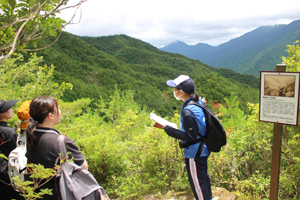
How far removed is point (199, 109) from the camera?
6.48 ft

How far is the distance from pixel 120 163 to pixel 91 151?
0.52 m

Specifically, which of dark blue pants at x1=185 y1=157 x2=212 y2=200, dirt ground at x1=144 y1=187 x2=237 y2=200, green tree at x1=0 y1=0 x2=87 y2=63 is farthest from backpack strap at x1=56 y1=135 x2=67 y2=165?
dirt ground at x1=144 y1=187 x2=237 y2=200

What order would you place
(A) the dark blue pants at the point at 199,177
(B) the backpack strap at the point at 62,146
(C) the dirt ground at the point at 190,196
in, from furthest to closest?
(C) the dirt ground at the point at 190,196
(A) the dark blue pants at the point at 199,177
(B) the backpack strap at the point at 62,146

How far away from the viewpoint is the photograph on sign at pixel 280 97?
6.21 feet

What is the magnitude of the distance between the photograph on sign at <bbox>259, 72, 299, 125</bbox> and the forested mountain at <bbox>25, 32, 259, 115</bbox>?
22.5ft

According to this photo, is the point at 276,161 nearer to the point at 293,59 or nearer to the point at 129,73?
the point at 293,59

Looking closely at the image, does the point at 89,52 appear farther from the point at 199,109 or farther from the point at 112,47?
the point at 199,109

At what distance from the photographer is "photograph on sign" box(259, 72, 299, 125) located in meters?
1.89

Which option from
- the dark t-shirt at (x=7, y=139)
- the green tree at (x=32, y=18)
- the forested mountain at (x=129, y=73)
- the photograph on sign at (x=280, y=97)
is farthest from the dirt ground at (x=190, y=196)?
the forested mountain at (x=129, y=73)

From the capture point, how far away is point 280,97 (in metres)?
1.97

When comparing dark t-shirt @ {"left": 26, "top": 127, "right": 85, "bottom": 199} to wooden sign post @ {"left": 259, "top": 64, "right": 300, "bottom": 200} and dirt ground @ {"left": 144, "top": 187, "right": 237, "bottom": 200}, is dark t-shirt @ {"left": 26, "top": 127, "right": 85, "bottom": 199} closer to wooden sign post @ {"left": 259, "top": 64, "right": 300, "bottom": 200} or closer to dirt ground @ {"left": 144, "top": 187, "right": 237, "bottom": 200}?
dirt ground @ {"left": 144, "top": 187, "right": 237, "bottom": 200}

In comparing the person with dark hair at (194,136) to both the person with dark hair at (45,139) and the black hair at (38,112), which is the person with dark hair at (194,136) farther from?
the black hair at (38,112)

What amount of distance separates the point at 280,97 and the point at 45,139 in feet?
7.03

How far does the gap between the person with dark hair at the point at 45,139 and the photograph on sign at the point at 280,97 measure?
186 centimetres
